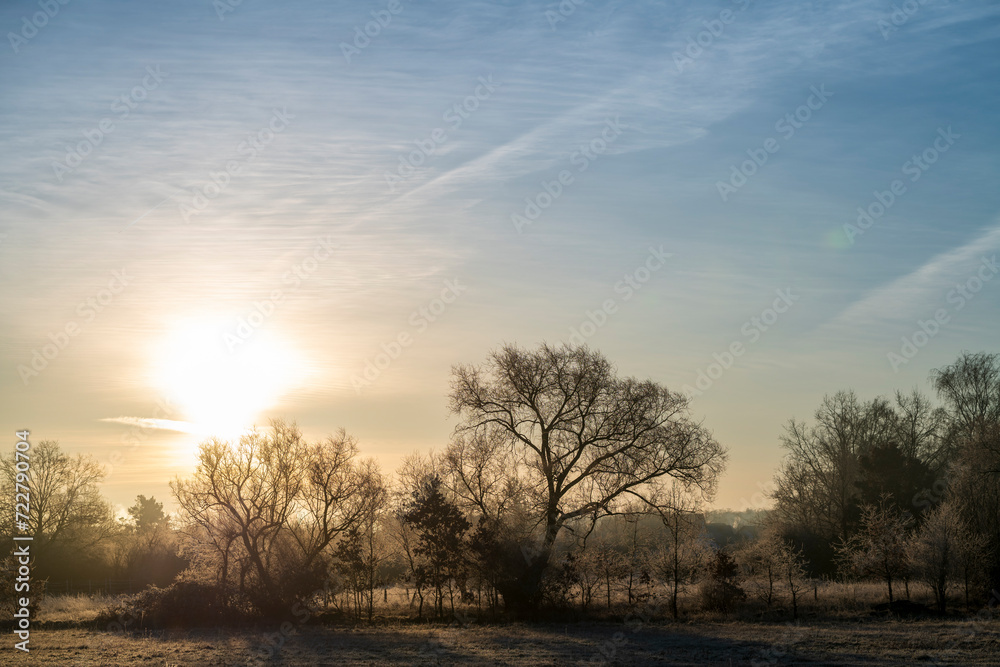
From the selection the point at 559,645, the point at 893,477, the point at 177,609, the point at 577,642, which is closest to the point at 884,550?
the point at 893,477

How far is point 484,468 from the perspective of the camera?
3762cm

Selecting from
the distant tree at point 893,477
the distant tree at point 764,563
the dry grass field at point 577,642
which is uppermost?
the distant tree at point 893,477

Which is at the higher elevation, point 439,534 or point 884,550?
point 439,534

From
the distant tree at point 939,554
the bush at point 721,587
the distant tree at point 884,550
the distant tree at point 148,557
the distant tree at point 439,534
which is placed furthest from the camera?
the distant tree at point 148,557

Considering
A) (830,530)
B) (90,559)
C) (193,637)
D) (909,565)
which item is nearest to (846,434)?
(830,530)

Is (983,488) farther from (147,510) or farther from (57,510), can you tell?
(147,510)

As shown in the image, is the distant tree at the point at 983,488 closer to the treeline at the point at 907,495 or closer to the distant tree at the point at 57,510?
the treeline at the point at 907,495

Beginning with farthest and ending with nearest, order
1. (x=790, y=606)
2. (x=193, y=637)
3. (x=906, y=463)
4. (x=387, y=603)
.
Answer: (x=906, y=463), (x=387, y=603), (x=790, y=606), (x=193, y=637)

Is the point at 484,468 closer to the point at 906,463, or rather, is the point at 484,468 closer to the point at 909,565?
the point at 909,565

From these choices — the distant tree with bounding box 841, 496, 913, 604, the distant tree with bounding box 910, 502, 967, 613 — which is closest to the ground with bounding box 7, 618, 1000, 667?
the distant tree with bounding box 910, 502, 967, 613

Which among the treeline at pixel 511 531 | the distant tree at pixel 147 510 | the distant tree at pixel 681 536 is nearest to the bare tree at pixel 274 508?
the treeline at pixel 511 531

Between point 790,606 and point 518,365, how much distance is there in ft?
51.7

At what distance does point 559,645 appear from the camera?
26234 mm

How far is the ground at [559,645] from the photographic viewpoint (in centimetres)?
2267
